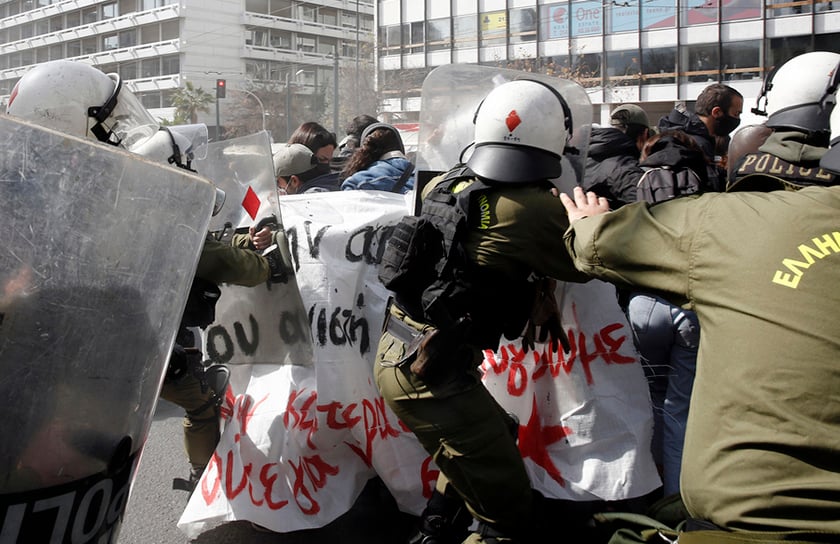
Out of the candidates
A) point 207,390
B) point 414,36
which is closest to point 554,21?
point 414,36

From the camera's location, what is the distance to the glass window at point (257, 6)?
60594 millimetres

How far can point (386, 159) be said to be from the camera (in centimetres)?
396

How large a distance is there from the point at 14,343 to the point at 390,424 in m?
2.19

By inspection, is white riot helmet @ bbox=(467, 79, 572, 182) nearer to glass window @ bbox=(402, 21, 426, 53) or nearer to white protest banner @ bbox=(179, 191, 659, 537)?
white protest banner @ bbox=(179, 191, 659, 537)

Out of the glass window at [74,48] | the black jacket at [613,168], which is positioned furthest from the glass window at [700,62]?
the glass window at [74,48]

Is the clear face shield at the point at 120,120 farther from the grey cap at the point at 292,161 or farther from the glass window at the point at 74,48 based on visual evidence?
the glass window at the point at 74,48

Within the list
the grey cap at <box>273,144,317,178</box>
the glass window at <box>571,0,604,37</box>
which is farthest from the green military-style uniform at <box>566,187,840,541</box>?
the glass window at <box>571,0,604,37</box>

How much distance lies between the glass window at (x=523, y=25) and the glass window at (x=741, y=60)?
995 centimetres

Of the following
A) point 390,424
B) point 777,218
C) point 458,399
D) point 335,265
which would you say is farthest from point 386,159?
point 777,218

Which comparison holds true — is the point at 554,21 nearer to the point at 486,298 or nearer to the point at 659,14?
the point at 659,14

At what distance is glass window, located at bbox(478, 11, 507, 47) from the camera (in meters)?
39.9

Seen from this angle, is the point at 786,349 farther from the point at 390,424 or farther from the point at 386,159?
the point at 386,159

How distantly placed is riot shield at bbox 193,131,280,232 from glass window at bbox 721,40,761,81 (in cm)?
3389

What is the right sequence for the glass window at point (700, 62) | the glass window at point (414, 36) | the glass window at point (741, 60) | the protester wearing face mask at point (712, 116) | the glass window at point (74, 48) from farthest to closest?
the glass window at point (74, 48)
the glass window at point (414, 36)
the glass window at point (700, 62)
the glass window at point (741, 60)
the protester wearing face mask at point (712, 116)
